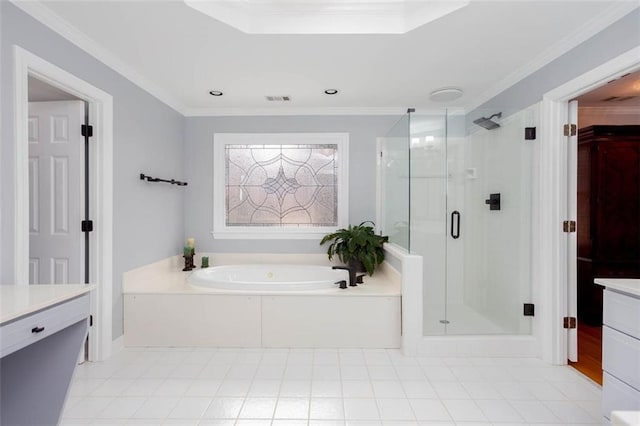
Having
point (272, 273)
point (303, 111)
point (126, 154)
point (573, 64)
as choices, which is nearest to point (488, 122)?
point (573, 64)

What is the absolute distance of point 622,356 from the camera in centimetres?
148

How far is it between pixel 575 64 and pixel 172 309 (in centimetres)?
344

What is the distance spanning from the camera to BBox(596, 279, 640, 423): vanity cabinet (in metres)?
1.42

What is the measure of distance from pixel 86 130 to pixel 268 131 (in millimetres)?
1713

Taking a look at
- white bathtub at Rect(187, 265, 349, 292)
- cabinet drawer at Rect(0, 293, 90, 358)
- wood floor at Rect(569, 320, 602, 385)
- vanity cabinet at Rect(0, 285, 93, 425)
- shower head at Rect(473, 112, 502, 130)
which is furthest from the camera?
white bathtub at Rect(187, 265, 349, 292)

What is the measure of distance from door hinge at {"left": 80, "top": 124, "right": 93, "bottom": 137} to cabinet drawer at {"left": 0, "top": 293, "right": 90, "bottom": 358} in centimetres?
134

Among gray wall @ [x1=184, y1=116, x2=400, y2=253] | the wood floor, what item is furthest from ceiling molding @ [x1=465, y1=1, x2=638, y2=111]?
the wood floor

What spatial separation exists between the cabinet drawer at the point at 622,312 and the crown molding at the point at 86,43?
3355 mm

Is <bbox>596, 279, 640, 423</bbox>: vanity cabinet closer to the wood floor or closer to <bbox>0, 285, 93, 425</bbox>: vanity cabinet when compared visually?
the wood floor

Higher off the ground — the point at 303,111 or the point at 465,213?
the point at 303,111

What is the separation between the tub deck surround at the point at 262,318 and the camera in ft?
8.55

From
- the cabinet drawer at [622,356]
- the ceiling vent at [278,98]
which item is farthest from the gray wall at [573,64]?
the ceiling vent at [278,98]

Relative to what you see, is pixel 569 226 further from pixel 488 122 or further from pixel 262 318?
pixel 262 318

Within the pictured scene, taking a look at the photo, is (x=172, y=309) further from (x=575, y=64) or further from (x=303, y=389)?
(x=575, y=64)
